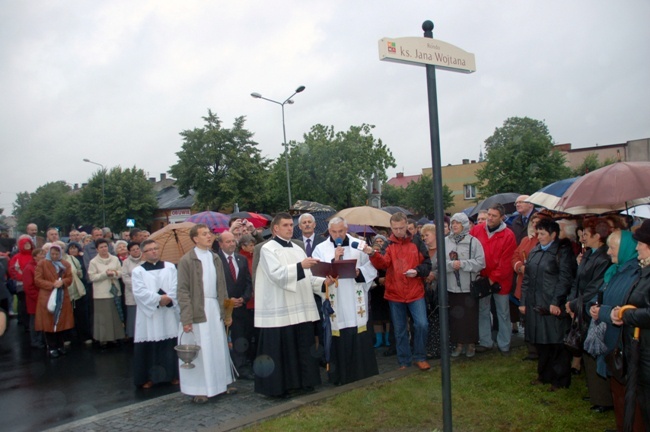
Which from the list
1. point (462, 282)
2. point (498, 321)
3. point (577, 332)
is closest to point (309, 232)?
point (462, 282)

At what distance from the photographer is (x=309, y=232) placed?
697cm

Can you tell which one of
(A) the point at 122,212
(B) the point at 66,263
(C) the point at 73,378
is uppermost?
(A) the point at 122,212

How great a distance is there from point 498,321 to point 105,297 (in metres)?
6.67

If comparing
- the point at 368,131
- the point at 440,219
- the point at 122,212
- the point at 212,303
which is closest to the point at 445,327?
the point at 440,219

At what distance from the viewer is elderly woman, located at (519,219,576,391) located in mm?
5613

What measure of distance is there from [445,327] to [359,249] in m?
2.75

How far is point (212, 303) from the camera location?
614cm

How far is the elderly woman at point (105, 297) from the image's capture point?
9.21 m

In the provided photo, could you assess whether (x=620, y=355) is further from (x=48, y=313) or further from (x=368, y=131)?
(x=368, y=131)

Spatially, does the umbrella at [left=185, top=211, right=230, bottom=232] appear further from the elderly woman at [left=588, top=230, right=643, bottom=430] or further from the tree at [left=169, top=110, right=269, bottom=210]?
the tree at [left=169, top=110, right=269, bottom=210]

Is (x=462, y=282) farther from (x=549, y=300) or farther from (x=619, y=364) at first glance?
(x=619, y=364)

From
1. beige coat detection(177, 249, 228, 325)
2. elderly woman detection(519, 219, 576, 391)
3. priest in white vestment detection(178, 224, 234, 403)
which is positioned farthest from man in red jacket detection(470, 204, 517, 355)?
beige coat detection(177, 249, 228, 325)

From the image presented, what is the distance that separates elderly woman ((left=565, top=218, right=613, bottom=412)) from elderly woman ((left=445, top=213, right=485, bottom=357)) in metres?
1.97

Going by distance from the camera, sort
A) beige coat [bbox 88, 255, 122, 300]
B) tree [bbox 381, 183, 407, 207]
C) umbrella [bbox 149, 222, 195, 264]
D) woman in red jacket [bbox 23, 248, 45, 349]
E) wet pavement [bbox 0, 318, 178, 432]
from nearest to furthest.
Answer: wet pavement [bbox 0, 318, 178, 432], umbrella [bbox 149, 222, 195, 264], woman in red jacket [bbox 23, 248, 45, 349], beige coat [bbox 88, 255, 122, 300], tree [bbox 381, 183, 407, 207]
